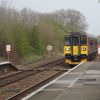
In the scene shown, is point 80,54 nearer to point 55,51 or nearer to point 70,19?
point 55,51

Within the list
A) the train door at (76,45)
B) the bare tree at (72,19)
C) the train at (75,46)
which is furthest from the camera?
the bare tree at (72,19)

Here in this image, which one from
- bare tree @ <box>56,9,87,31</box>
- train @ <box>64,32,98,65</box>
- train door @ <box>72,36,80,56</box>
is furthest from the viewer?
bare tree @ <box>56,9,87,31</box>

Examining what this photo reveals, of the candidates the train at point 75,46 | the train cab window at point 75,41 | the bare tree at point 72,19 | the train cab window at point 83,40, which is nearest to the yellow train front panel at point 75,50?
the train at point 75,46

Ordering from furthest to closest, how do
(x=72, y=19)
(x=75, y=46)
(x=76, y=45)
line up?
(x=72, y=19) < (x=76, y=45) < (x=75, y=46)

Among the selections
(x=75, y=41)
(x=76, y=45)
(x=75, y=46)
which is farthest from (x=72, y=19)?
(x=75, y=46)

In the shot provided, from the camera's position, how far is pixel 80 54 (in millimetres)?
37969

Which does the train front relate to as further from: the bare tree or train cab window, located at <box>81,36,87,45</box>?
the bare tree

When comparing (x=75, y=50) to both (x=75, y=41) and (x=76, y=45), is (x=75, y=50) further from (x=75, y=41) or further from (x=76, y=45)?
(x=75, y=41)

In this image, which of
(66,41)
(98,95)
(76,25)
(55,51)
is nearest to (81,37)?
(66,41)

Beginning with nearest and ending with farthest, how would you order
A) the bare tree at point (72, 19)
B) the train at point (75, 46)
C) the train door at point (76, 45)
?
the train at point (75, 46), the train door at point (76, 45), the bare tree at point (72, 19)

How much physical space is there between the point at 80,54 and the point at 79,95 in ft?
81.2

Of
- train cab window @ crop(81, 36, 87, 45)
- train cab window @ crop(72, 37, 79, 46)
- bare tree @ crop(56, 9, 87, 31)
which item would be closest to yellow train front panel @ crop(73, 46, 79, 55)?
train cab window @ crop(72, 37, 79, 46)

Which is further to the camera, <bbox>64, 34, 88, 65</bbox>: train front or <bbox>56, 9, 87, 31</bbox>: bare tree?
<bbox>56, 9, 87, 31</bbox>: bare tree

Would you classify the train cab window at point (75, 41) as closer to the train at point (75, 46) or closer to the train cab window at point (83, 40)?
the train at point (75, 46)
